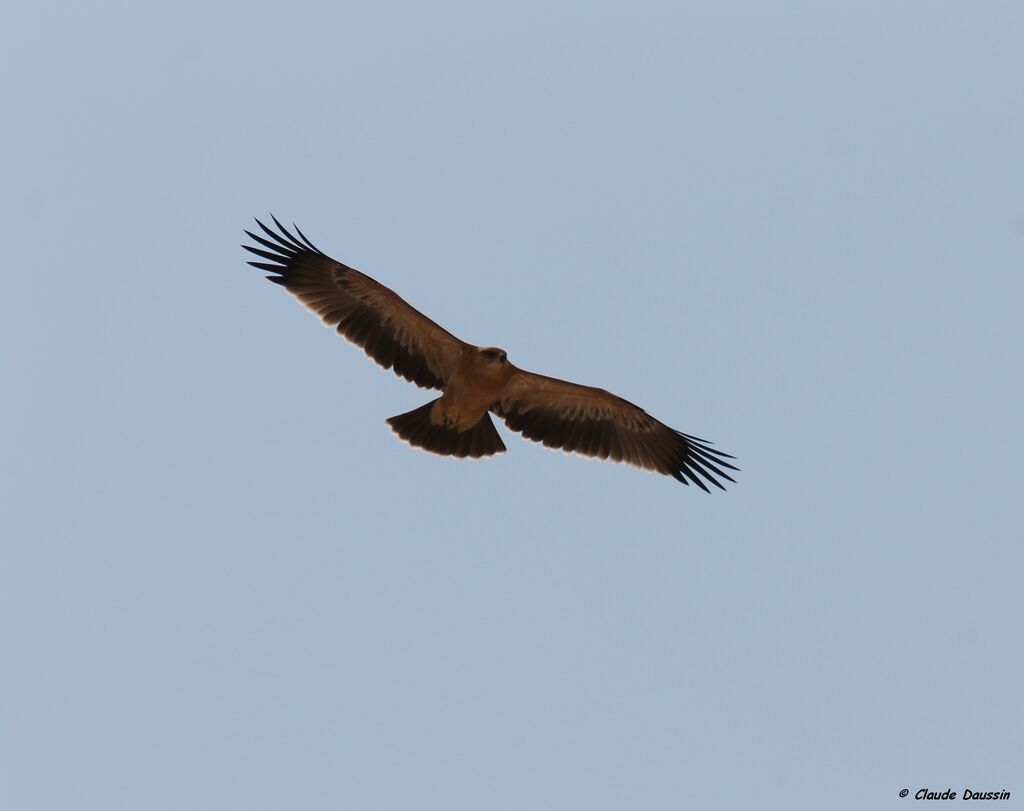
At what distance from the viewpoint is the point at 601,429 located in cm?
1132

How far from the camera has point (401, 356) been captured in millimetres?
10344

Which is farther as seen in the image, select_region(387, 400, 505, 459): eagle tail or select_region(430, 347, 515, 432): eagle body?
select_region(387, 400, 505, 459): eagle tail

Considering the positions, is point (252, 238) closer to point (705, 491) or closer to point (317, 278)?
point (317, 278)

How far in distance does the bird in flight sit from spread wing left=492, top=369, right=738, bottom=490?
0.01 m

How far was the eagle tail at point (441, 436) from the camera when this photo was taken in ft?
33.9

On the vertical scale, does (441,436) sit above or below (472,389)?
below

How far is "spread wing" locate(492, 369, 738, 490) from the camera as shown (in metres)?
10.8

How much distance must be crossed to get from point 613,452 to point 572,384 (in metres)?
1.18

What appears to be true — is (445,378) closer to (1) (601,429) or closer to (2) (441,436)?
(2) (441,436)

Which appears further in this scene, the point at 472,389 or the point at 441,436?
the point at 441,436

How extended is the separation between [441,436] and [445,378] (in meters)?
0.59

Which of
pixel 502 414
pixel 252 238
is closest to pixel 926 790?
pixel 502 414

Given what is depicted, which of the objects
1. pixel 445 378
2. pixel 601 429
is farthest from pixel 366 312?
pixel 601 429

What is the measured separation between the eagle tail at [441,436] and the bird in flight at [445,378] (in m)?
0.01
